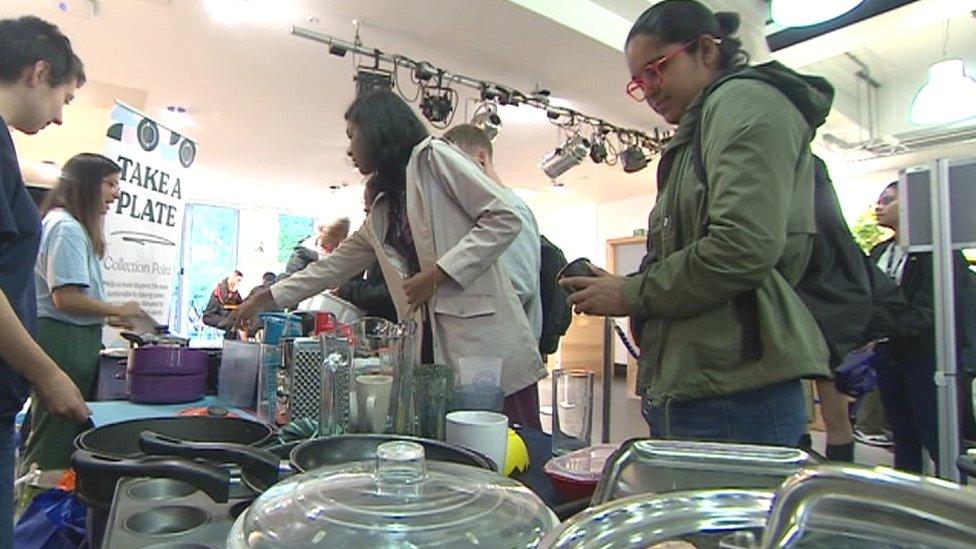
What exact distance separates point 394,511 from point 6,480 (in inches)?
47.3

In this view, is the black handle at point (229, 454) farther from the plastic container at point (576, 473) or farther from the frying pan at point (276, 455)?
the plastic container at point (576, 473)

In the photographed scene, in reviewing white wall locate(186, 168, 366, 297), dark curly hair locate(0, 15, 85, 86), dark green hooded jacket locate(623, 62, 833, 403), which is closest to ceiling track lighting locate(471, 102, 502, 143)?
dark curly hair locate(0, 15, 85, 86)

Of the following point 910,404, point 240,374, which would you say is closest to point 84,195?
point 240,374

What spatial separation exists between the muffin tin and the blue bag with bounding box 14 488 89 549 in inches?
14.9

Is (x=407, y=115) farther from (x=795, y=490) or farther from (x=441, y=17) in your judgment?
(x=441, y=17)

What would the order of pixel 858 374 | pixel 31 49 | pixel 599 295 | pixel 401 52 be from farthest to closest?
pixel 401 52
pixel 858 374
pixel 31 49
pixel 599 295

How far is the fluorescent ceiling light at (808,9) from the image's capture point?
216 cm

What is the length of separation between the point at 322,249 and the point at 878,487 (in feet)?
11.7

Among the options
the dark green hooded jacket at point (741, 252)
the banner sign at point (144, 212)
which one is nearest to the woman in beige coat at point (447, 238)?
the dark green hooded jacket at point (741, 252)

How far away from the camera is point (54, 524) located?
0.93 metres

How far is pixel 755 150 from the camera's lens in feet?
3.05

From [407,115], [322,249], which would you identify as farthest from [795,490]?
[322,249]

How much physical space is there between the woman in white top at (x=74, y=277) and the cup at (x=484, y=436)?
65.9 inches

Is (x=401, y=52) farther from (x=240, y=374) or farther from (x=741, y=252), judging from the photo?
(x=741, y=252)
